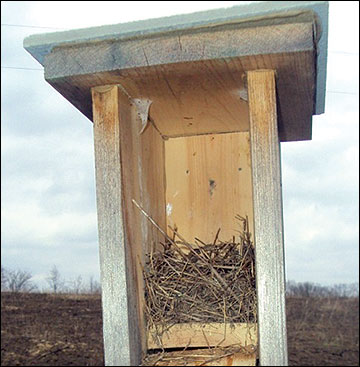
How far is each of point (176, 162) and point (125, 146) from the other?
51cm

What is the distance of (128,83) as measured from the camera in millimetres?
1740

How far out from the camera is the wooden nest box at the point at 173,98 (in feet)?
5.08

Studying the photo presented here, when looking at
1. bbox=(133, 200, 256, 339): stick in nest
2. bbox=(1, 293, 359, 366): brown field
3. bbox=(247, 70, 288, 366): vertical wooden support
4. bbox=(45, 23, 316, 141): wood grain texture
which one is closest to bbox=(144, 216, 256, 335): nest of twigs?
bbox=(133, 200, 256, 339): stick in nest

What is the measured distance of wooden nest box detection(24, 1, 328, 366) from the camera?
1550mm

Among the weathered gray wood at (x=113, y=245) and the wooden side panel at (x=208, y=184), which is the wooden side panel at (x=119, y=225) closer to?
the weathered gray wood at (x=113, y=245)

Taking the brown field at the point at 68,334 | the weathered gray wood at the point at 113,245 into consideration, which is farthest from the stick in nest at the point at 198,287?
the brown field at the point at 68,334

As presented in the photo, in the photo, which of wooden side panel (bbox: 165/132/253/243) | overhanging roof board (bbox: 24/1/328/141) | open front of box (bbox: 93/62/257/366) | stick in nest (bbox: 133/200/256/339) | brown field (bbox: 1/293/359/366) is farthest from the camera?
brown field (bbox: 1/293/359/366)

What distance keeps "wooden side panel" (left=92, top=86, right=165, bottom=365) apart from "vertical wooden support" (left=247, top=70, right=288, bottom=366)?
0.34m

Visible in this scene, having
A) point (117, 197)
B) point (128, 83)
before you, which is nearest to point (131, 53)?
point (128, 83)

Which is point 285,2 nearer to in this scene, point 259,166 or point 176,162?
point 259,166

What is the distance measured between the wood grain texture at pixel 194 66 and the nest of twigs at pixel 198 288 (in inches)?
18.0

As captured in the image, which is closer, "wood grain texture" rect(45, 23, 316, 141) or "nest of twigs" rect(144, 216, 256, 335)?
"wood grain texture" rect(45, 23, 316, 141)

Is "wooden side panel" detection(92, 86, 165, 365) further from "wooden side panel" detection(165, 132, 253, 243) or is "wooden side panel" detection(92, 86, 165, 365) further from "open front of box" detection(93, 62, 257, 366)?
"wooden side panel" detection(165, 132, 253, 243)

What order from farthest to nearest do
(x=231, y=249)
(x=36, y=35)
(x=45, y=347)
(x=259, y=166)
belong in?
(x=45, y=347), (x=231, y=249), (x=36, y=35), (x=259, y=166)
